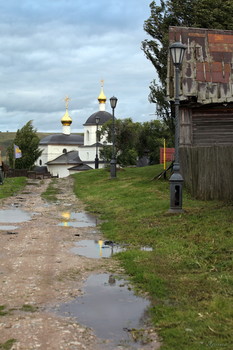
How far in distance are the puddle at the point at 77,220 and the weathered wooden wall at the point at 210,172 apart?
378cm

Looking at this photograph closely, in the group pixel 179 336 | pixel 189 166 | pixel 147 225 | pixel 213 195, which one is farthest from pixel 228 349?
pixel 189 166

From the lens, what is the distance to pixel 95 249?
915 centimetres

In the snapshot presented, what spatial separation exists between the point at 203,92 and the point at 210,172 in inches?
184

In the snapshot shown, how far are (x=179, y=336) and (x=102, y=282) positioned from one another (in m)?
2.31

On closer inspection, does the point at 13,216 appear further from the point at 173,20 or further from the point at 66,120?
the point at 66,120

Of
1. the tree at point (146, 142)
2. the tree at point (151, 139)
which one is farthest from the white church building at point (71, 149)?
the tree at point (146, 142)

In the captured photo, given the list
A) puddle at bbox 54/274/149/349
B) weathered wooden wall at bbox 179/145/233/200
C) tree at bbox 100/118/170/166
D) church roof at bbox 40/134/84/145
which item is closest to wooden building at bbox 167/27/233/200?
weathered wooden wall at bbox 179/145/233/200

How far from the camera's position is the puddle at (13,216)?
13.1 metres

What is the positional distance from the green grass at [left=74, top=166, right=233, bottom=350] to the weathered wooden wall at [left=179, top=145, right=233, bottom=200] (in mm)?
460

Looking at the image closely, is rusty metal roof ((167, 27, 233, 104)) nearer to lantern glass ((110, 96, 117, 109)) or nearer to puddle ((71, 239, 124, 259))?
lantern glass ((110, 96, 117, 109))

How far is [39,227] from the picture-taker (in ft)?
38.9

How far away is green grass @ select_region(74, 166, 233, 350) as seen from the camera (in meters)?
4.68

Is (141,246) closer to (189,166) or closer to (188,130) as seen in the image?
(189,166)

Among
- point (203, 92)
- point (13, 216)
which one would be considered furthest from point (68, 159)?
point (13, 216)
